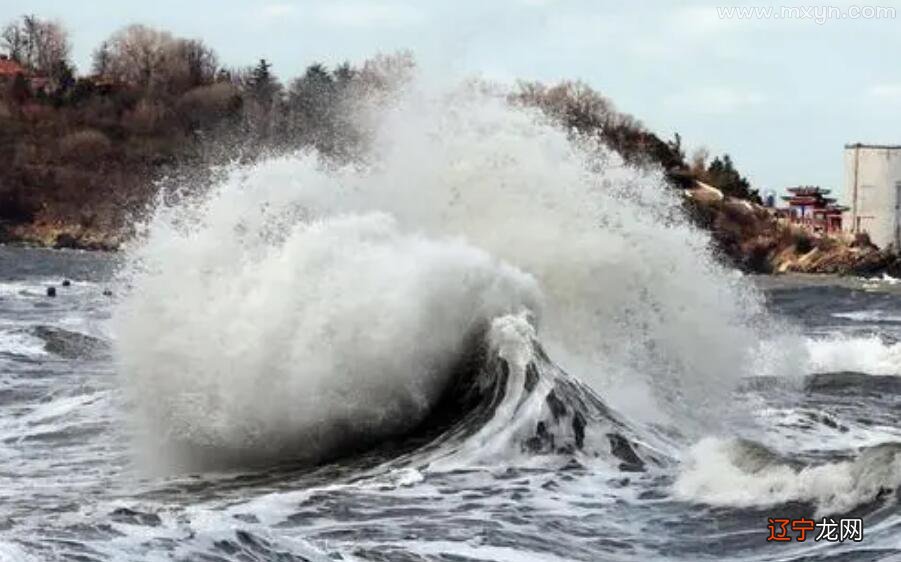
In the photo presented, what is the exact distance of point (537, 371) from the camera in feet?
49.3

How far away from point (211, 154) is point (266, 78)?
7.65 m

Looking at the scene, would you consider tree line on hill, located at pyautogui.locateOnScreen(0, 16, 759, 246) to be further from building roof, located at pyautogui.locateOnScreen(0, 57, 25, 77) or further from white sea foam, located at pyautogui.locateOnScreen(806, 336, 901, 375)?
white sea foam, located at pyautogui.locateOnScreen(806, 336, 901, 375)

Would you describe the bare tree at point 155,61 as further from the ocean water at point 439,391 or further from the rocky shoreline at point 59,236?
the ocean water at point 439,391

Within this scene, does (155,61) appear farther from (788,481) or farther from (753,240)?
(788,481)

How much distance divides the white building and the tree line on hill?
1202 centimetres

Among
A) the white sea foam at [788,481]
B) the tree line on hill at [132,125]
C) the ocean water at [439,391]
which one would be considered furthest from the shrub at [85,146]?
the white sea foam at [788,481]

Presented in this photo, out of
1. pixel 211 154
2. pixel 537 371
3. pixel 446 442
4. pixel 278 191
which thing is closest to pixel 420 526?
pixel 446 442

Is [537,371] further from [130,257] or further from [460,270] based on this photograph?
[130,257]

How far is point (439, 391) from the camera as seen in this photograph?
48.2ft

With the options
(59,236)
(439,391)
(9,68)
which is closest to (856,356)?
(439,391)

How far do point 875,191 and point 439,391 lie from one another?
10495cm

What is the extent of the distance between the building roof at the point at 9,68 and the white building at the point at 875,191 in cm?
6821

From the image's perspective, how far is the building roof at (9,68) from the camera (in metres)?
140

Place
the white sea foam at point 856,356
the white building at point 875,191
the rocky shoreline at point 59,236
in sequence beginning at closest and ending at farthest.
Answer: the white sea foam at point 856,356, the white building at point 875,191, the rocky shoreline at point 59,236
